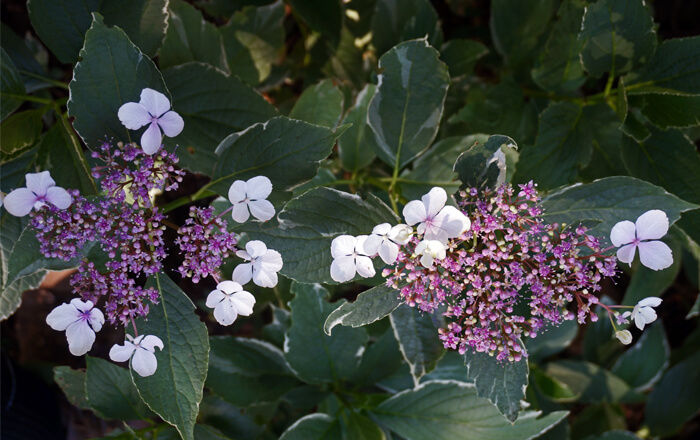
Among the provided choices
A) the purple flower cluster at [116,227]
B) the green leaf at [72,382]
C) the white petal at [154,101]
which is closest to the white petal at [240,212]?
the purple flower cluster at [116,227]

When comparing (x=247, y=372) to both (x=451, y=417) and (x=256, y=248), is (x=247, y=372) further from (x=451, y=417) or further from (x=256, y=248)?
(x=256, y=248)

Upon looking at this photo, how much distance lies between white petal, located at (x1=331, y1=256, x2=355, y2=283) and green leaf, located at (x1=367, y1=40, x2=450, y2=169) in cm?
42

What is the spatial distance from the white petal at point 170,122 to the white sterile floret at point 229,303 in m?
0.31

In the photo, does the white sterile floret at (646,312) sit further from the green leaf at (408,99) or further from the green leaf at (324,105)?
the green leaf at (324,105)

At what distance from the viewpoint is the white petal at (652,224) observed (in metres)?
0.99

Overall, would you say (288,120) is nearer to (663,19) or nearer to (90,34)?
(90,34)

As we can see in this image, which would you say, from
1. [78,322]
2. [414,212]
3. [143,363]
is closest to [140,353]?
[143,363]

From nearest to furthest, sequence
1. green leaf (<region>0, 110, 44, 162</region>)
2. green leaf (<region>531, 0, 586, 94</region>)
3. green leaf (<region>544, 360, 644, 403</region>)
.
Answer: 1. green leaf (<region>0, 110, 44, 162</region>)
2. green leaf (<region>531, 0, 586, 94</region>)
3. green leaf (<region>544, 360, 644, 403</region>)

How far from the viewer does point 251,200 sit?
40.5 inches

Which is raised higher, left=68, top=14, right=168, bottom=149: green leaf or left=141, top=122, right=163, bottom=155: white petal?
left=68, top=14, right=168, bottom=149: green leaf

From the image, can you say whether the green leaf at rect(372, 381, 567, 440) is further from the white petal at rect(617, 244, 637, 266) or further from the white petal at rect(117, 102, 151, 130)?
the white petal at rect(117, 102, 151, 130)

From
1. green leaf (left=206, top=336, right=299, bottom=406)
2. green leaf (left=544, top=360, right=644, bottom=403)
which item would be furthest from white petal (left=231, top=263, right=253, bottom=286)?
green leaf (left=544, top=360, right=644, bottom=403)

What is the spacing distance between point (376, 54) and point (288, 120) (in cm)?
82

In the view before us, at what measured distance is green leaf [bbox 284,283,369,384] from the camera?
4.90 ft
